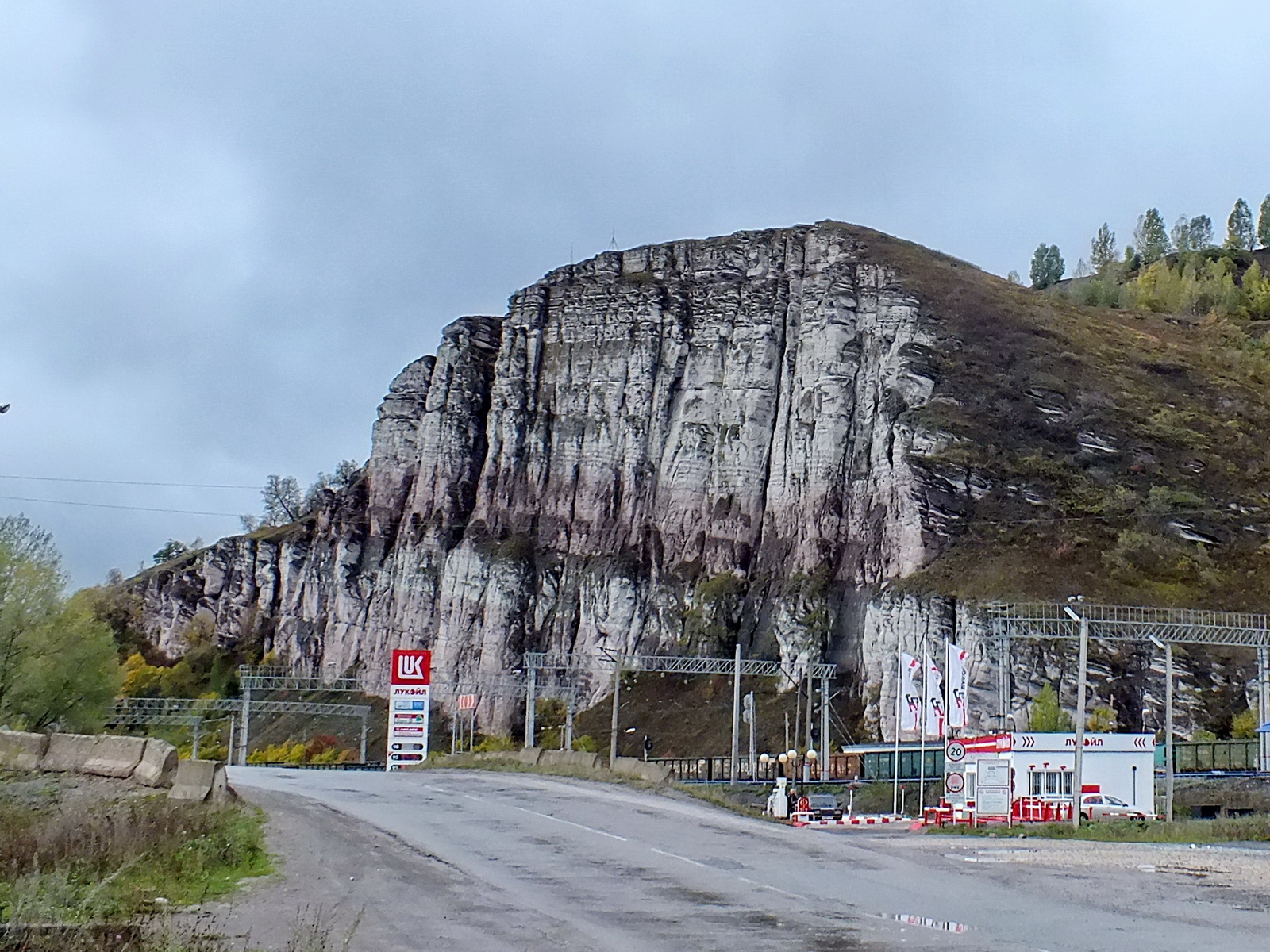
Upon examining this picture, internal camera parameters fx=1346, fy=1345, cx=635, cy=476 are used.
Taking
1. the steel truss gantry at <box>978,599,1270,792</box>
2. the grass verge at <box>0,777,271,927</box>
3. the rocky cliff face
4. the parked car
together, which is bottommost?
the parked car

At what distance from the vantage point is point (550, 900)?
599 inches

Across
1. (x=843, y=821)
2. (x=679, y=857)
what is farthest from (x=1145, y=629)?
(x=679, y=857)

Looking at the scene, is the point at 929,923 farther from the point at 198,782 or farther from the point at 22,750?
the point at 22,750

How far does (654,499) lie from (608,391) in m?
11.7

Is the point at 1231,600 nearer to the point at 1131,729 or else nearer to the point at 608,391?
the point at 1131,729

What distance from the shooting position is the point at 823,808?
141ft

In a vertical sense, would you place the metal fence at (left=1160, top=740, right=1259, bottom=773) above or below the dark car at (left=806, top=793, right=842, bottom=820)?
above

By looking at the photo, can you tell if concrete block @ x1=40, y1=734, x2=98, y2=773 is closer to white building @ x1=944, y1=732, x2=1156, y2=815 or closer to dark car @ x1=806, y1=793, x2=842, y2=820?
Result: dark car @ x1=806, y1=793, x2=842, y2=820

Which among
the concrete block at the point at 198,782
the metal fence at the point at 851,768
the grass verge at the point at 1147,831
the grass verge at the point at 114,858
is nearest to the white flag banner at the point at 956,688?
the metal fence at the point at 851,768

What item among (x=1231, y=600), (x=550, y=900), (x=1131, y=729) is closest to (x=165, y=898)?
(x=550, y=900)

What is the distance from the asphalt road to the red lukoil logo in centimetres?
3380

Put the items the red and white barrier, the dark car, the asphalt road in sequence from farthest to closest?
the dark car < the red and white barrier < the asphalt road

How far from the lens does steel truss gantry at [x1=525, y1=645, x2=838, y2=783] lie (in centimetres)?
6291

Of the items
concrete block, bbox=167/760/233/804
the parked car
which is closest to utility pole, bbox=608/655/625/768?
the parked car
